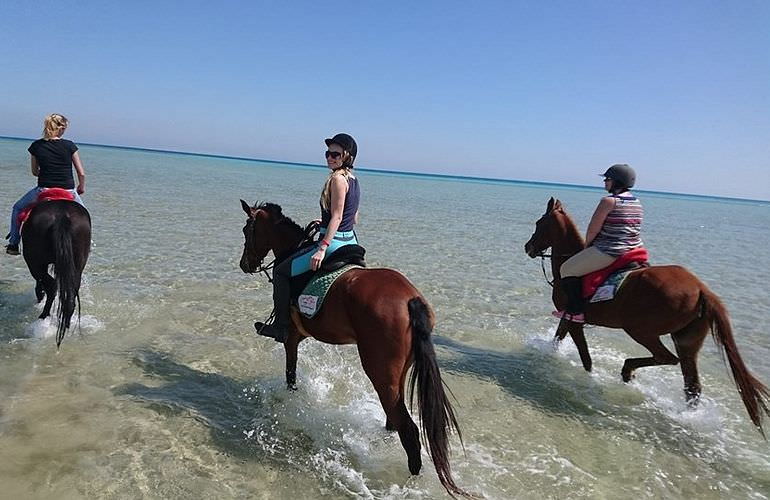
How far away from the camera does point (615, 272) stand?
614 centimetres

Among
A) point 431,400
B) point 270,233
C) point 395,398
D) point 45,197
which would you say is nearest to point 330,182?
point 270,233

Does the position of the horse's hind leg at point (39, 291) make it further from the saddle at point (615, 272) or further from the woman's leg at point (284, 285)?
the saddle at point (615, 272)

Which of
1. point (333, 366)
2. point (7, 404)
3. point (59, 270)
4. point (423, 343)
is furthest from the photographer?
point (333, 366)

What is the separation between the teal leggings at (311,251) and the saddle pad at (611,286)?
3.34 meters

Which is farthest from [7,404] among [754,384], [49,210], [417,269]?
[417,269]

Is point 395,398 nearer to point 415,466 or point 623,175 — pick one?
point 415,466

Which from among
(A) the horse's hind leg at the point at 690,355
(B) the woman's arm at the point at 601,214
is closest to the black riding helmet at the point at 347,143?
(B) the woman's arm at the point at 601,214

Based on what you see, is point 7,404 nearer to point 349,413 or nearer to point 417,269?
point 349,413

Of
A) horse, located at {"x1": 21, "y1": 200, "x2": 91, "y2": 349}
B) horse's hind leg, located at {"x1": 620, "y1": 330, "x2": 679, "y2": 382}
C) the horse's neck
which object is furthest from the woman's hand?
horse's hind leg, located at {"x1": 620, "y1": 330, "x2": 679, "y2": 382}

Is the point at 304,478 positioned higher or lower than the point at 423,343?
lower

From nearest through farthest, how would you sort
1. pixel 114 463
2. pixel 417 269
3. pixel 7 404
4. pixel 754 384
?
pixel 114 463 → pixel 7 404 → pixel 754 384 → pixel 417 269

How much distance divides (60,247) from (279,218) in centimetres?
287

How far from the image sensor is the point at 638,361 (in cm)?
627

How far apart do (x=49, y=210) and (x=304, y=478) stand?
4887 millimetres
